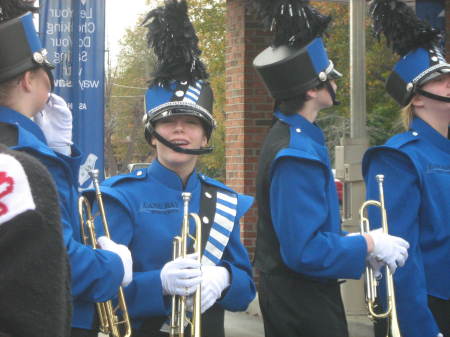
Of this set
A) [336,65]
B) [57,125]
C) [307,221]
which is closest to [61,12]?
[57,125]

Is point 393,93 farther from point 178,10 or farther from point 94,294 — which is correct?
point 94,294

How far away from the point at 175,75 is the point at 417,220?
1.30m

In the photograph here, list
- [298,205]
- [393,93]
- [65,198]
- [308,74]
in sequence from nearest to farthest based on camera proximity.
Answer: [65,198] < [298,205] < [308,74] < [393,93]

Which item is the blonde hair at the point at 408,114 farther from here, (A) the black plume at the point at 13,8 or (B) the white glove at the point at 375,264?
(A) the black plume at the point at 13,8

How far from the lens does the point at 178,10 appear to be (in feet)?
13.3

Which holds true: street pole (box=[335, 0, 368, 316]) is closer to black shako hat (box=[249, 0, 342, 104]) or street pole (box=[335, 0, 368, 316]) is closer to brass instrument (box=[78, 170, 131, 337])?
black shako hat (box=[249, 0, 342, 104])

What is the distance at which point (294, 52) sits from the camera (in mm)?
4020

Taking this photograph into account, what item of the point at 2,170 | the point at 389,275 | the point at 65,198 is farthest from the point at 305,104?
the point at 2,170

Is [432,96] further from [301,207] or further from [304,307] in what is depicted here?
[304,307]

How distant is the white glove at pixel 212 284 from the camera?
3490 millimetres

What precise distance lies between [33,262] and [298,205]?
6.67 ft

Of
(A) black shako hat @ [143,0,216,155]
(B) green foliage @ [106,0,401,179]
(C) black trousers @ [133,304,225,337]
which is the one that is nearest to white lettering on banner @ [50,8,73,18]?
(A) black shako hat @ [143,0,216,155]

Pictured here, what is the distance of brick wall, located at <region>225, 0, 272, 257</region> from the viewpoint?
8.90 metres

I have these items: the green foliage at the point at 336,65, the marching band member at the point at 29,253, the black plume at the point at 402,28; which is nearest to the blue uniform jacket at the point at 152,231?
the black plume at the point at 402,28
